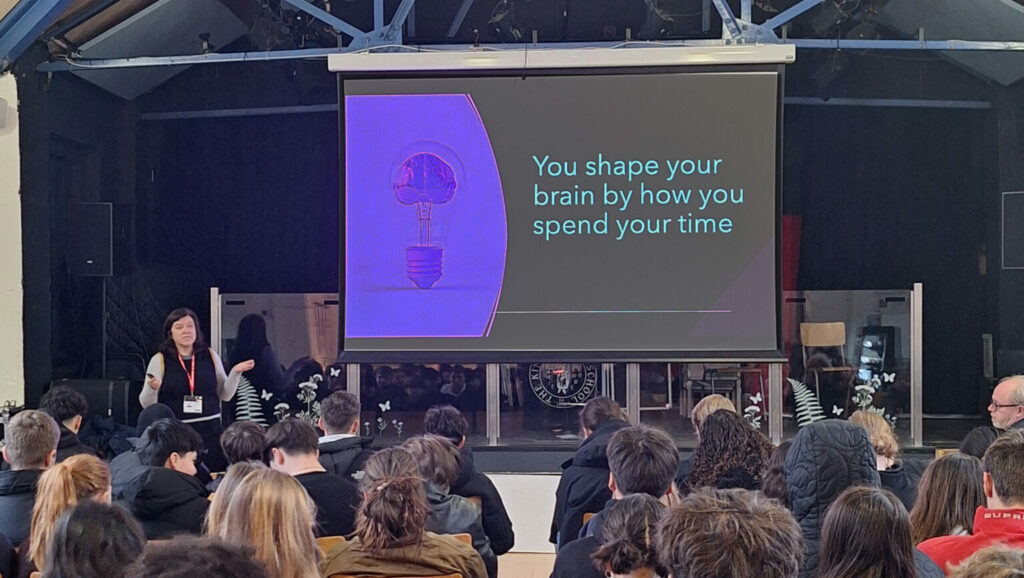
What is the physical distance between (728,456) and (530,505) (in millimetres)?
2490

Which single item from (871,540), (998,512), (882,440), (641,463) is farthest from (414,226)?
(871,540)

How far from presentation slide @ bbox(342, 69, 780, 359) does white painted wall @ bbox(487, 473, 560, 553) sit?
1.08m

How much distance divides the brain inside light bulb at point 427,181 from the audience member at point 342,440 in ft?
4.81

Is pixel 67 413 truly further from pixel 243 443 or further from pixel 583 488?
pixel 583 488

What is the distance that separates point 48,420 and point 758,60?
3.70m

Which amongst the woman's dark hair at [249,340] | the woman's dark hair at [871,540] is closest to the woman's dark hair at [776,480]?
the woman's dark hair at [871,540]

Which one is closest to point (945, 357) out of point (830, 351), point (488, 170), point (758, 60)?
point (830, 351)

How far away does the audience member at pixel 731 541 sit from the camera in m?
1.62

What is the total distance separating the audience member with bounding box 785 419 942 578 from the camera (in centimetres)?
246

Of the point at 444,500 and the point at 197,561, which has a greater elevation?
the point at 197,561

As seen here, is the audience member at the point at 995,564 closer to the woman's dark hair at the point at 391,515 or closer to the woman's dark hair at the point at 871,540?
the woman's dark hair at the point at 871,540

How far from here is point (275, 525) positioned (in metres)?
2.24

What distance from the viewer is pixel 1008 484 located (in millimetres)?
2309

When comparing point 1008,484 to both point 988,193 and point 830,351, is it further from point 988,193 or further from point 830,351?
point 988,193
